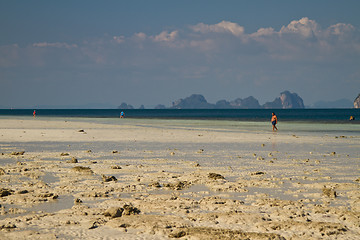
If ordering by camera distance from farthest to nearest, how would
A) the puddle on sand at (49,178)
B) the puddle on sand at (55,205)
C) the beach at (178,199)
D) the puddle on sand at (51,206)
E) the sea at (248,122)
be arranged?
the sea at (248,122), the puddle on sand at (49,178), the puddle on sand at (55,205), the puddle on sand at (51,206), the beach at (178,199)

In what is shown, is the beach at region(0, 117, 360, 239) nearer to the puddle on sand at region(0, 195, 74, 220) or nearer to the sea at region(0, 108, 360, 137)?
the puddle on sand at region(0, 195, 74, 220)

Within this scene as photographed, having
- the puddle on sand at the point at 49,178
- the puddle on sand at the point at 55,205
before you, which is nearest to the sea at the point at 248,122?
the puddle on sand at the point at 49,178

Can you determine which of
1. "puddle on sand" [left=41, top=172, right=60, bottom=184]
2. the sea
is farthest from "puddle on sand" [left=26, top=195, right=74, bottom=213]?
the sea

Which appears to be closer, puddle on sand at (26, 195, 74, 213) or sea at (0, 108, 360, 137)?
puddle on sand at (26, 195, 74, 213)

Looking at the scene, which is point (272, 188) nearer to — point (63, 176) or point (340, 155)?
point (63, 176)

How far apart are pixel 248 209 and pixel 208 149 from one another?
11.7m

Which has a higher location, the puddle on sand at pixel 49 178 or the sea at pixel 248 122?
the puddle on sand at pixel 49 178

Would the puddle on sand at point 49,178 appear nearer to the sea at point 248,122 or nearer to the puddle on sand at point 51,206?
the puddle on sand at point 51,206

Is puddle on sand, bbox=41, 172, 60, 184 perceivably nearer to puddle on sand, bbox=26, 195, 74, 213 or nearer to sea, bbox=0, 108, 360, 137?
puddle on sand, bbox=26, 195, 74, 213

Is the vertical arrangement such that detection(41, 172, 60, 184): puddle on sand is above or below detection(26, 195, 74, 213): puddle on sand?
above

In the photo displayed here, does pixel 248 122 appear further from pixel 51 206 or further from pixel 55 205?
pixel 51 206

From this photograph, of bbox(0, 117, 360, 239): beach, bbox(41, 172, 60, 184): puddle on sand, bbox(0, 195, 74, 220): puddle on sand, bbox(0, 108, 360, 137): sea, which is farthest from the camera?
bbox(0, 108, 360, 137): sea

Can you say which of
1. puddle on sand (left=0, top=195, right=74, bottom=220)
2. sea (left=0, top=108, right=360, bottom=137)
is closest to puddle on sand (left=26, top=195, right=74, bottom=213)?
puddle on sand (left=0, top=195, right=74, bottom=220)

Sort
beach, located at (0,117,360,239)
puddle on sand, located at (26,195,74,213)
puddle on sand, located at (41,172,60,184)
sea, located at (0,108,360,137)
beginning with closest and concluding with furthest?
beach, located at (0,117,360,239) → puddle on sand, located at (26,195,74,213) → puddle on sand, located at (41,172,60,184) → sea, located at (0,108,360,137)
